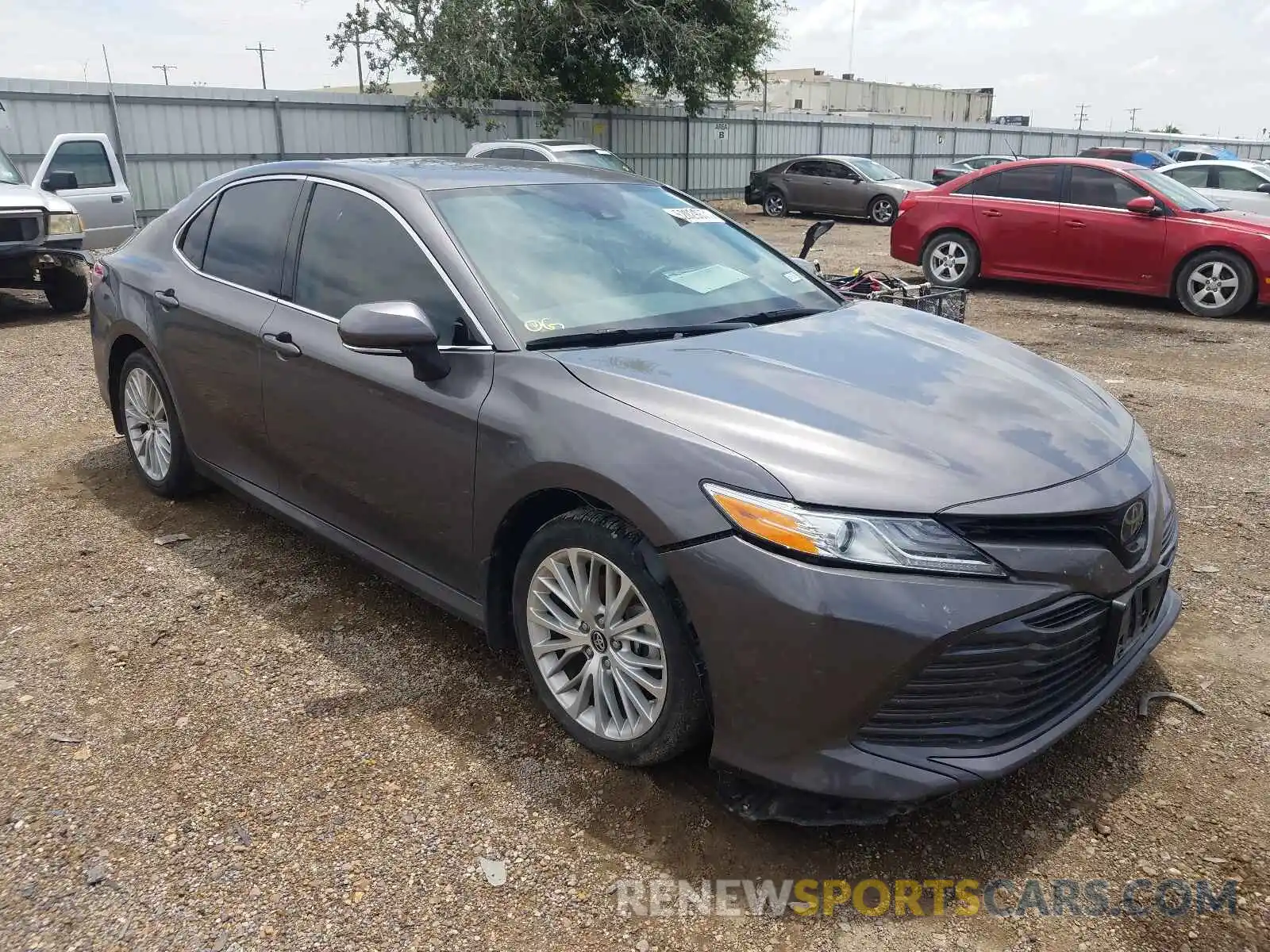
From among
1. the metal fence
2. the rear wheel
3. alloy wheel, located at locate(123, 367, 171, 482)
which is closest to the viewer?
alloy wheel, located at locate(123, 367, 171, 482)

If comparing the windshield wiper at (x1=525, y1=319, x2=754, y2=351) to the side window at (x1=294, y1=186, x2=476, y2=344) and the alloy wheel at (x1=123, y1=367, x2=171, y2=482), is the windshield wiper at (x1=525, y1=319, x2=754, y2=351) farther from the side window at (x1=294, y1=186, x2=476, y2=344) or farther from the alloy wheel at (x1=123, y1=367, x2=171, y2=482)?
the alloy wheel at (x1=123, y1=367, x2=171, y2=482)

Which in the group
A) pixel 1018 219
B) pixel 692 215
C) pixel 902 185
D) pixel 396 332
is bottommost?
pixel 902 185

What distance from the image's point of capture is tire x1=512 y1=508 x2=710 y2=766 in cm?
250

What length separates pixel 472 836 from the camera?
8.41 ft

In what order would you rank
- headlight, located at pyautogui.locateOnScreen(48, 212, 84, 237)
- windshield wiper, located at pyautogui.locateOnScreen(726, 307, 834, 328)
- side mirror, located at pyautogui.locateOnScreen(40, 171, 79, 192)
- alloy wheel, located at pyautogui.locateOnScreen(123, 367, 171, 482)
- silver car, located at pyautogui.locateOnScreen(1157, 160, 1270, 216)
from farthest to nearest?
silver car, located at pyautogui.locateOnScreen(1157, 160, 1270, 216)
side mirror, located at pyautogui.locateOnScreen(40, 171, 79, 192)
headlight, located at pyautogui.locateOnScreen(48, 212, 84, 237)
alloy wheel, located at pyautogui.locateOnScreen(123, 367, 171, 482)
windshield wiper, located at pyautogui.locateOnScreen(726, 307, 834, 328)

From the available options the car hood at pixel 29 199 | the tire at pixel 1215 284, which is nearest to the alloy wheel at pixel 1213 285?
the tire at pixel 1215 284

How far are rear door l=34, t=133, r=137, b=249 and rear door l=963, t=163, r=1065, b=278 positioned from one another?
10.0 meters

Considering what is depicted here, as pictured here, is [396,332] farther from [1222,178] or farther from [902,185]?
[902,185]

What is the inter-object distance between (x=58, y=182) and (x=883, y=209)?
638 inches

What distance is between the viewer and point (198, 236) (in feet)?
14.3

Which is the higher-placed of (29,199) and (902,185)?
(29,199)

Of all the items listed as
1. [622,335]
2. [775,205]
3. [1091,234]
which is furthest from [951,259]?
[775,205]

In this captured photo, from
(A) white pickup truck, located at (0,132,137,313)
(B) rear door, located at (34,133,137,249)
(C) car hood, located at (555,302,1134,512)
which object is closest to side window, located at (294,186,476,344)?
(C) car hood, located at (555,302,1134,512)

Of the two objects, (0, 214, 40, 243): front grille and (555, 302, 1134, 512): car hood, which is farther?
(0, 214, 40, 243): front grille
